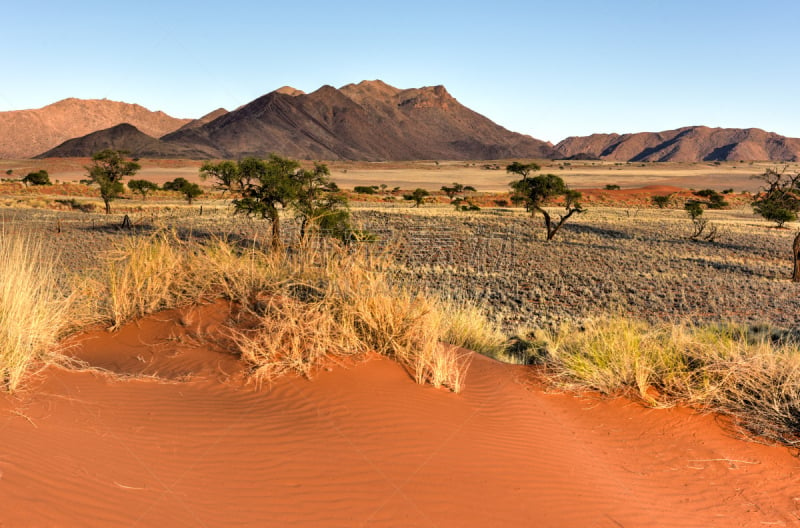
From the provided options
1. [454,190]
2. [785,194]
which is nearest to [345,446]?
[785,194]

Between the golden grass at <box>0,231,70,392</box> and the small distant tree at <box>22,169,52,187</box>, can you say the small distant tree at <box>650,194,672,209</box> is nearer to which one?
the golden grass at <box>0,231,70,392</box>

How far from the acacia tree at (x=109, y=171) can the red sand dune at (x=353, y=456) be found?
3700 centimetres

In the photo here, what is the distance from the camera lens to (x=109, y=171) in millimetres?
44438

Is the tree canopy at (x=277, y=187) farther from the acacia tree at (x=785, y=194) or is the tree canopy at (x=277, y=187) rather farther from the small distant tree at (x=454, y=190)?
the small distant tree at (x=454, y=190)

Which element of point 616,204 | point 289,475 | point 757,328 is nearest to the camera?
point 289,475

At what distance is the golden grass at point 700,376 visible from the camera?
5332mm

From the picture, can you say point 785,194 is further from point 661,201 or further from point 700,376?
point 661,201

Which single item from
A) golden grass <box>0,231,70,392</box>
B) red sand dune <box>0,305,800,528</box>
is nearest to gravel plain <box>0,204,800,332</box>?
golden grass <box>0,231,70,392</box>

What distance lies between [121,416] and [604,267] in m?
20.1

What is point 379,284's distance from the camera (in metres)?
6.64

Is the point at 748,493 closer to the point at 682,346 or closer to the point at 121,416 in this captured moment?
the point at 682,346

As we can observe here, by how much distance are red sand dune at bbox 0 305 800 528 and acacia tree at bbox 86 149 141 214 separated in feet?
121

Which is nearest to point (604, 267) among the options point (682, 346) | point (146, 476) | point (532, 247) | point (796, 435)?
point (532, 247)

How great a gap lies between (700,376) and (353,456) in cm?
434
